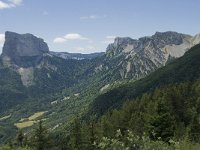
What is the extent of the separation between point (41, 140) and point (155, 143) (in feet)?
184

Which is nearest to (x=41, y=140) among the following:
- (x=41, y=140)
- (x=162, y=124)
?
(x=41, y=140)

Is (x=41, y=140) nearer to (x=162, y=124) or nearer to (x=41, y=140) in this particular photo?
(x=41, y=140)

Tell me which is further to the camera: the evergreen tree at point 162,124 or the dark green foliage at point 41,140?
the dark green foliage at point 41,140

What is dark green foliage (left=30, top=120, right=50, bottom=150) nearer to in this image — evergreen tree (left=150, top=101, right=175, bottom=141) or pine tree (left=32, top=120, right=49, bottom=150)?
pine tree (left=32, top=120, right=49, bottom=150)

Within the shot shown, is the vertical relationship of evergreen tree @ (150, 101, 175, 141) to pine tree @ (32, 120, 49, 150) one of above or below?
above

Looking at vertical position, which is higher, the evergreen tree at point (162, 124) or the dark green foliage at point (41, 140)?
the evergreen tree at point (162, 124)

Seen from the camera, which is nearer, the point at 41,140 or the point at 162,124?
the point at 162,124

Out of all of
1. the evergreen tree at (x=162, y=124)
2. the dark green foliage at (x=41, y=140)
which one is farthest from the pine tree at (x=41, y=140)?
the evergreen tree at (x=162, y=124)

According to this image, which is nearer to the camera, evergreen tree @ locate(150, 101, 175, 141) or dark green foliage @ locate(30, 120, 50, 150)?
evergreen tree @ locate(150, 101, 175, 141)

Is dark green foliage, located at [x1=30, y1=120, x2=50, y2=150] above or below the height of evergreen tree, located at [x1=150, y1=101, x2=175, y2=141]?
below

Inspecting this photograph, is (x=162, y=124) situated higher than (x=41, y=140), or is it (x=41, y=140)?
(x=162, y=124)

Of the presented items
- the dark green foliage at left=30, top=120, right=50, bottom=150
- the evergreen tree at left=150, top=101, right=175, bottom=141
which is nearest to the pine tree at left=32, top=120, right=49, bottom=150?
the dark green foliage at left=30, top=120, right=50, bottom=150

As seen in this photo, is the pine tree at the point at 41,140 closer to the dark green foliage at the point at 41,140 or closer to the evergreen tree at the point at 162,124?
the dark green foliage at the point at 41,140

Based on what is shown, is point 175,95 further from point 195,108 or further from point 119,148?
point 119,148
